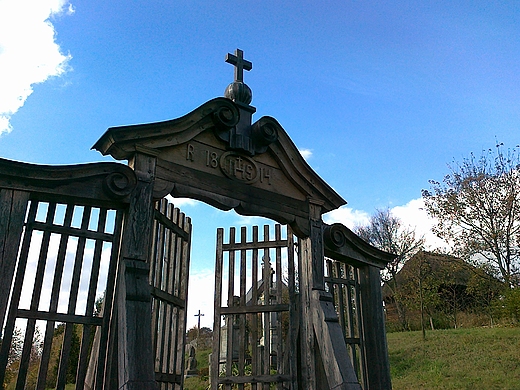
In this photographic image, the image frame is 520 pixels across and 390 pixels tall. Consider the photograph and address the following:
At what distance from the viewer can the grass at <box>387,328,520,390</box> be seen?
1173 centimetres

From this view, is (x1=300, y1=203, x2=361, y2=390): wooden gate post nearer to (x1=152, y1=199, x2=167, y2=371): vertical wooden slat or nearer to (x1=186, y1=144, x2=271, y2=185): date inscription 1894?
(x1=186, y1=144, x2=271, y2=185): date inscription 1894

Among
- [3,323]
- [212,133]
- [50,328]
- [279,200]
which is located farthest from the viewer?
[279,200]

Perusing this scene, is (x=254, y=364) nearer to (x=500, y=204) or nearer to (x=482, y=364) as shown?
(x=482, y=364)

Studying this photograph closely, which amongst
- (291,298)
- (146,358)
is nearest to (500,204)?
(291,298)

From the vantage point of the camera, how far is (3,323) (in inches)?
124

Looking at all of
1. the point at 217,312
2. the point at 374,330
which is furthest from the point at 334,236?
the point at 217,312

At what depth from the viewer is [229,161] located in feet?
14.8

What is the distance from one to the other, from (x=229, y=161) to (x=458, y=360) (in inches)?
467

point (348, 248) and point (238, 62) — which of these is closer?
point (238, 62)

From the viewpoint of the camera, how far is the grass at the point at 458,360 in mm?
11727

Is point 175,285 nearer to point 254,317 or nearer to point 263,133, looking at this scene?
point 254,317

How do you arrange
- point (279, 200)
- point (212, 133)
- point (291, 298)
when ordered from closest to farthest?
point (212, 133), point (279, 200), point (291, 298)

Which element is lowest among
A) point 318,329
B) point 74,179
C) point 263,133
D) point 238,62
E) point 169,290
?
point 318,329

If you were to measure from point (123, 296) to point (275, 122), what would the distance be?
2.30 m
